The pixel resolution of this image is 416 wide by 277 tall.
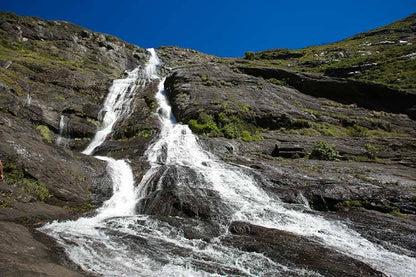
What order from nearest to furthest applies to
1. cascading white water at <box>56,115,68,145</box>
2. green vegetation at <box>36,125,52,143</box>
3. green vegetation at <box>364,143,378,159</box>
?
green vegetation at <box>36,125,52,143</box>
green vegetation at <box>364,143,378,159</box>
cascading white water at <box>56,115,68,145</box>

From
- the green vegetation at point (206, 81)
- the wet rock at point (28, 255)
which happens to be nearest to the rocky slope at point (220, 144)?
the wet rock at point (28, 255)

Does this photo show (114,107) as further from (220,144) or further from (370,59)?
(370,59)

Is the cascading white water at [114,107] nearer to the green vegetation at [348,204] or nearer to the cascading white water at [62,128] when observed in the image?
the cascading white water at [62,128]

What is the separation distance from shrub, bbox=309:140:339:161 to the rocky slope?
0.09 meters

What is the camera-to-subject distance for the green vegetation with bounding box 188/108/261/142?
80.5 feet

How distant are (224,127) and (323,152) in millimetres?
9056

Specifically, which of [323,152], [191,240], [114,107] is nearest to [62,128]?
[114,107]

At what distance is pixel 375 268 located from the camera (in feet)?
26.0

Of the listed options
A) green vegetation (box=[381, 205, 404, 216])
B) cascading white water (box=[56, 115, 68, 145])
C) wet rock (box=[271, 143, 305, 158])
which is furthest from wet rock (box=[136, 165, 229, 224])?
cascading white water (box=[56, 115, 68, 145])

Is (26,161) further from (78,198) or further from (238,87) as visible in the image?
(238,87)

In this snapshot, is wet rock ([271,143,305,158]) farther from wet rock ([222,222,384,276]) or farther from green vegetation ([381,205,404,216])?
wet rock ([222,222,384,276])

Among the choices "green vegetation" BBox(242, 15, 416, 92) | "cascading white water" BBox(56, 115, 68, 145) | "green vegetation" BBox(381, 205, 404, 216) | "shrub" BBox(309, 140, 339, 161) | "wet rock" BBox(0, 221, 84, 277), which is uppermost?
"green vegetation" BBox(242, 15, 416, 92)

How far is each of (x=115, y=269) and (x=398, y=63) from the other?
58522 millimetres

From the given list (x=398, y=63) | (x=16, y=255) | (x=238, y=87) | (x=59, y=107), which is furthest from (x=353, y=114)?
(x=16, y=255)
